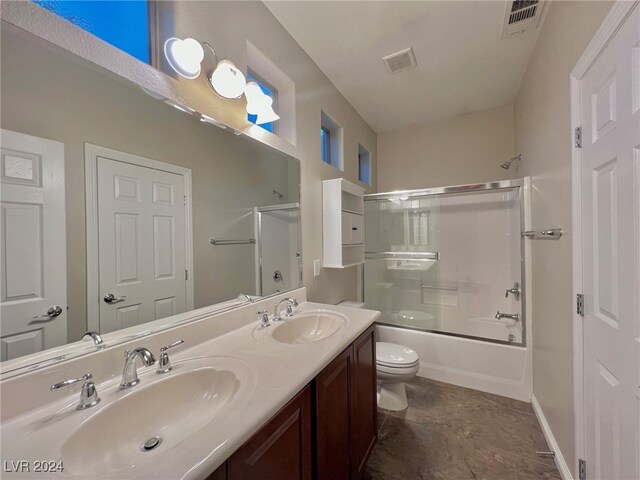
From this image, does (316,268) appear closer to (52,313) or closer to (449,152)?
(52,313)

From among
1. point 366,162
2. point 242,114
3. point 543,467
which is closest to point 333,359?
point 242,114

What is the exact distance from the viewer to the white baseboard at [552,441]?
1.34m

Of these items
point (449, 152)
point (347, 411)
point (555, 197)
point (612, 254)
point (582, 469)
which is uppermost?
point (449, 152)

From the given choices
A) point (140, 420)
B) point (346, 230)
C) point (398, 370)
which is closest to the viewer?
point (140, 420)

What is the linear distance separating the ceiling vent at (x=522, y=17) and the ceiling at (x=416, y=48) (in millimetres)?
50

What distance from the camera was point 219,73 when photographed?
128 centimetres

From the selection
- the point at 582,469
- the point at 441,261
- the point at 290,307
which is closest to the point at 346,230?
the point at 290,307

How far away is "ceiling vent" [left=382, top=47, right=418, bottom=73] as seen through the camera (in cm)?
205

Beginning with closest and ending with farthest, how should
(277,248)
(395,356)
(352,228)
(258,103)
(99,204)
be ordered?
(99,204), (258,103), (277,248), (395,356), (352,228)

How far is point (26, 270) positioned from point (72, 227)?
6.3 inches

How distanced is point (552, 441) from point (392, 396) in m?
0.96

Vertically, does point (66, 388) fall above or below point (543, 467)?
above

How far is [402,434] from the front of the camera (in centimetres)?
173

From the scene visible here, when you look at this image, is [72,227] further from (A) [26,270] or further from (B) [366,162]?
(B) [366,162]
